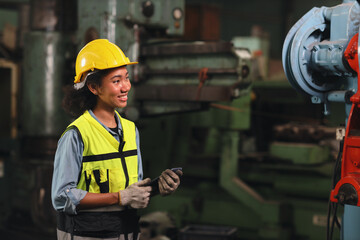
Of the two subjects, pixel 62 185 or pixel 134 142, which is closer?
pixel 62 185

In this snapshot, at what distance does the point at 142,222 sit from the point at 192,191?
3.26 feet

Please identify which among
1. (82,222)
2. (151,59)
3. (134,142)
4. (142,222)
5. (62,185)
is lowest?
(142,222)

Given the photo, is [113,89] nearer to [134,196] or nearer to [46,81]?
[134,196]

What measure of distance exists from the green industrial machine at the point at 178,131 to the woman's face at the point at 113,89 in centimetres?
178

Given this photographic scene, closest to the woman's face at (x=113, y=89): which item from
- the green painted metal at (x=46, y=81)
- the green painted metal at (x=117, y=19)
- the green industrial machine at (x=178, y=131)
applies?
the green industrial machine at (x=178, y=131)

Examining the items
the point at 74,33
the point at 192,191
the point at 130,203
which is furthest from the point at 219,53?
the point at 130,203

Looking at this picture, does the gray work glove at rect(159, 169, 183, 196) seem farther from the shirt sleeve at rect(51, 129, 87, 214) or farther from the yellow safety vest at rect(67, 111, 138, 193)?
the shirt sleeve at rect(51, 129, 87, 214)

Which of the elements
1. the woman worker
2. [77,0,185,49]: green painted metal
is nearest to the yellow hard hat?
the woman worker

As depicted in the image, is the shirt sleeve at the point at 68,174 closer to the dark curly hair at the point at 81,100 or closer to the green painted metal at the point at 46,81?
the dark curly hair at the point at 81,100

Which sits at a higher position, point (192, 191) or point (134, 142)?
point (134, 142)

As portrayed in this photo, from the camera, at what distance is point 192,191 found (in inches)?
203

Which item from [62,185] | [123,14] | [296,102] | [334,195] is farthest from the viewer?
[296,102]

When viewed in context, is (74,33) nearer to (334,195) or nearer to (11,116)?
(11,116)

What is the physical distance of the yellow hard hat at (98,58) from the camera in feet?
6.64
